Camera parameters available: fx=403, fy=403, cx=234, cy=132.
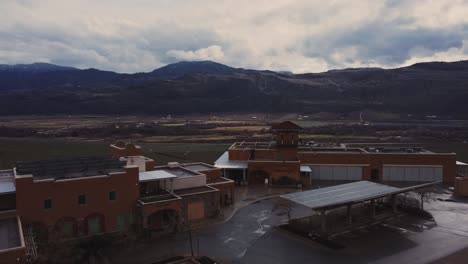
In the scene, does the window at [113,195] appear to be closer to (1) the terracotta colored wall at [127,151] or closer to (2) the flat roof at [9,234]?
(2) the flat roof at [9,234]

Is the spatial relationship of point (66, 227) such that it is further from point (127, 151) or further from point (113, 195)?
point (127, 151)

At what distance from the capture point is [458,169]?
46344mm

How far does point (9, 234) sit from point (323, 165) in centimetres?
3192

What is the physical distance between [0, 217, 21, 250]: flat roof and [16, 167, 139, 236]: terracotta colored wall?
3.16 ft

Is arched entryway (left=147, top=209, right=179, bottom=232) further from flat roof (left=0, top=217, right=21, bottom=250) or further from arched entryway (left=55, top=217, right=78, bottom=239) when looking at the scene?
flat roof (left=0, top=217, right=21, bottom=250)

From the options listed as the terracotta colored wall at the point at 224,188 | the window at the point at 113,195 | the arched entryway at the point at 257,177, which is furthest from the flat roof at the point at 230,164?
the window at the point at 113,195

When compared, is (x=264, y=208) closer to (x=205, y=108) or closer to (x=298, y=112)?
(x=298, y=112)

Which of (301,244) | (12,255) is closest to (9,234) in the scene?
(12,255)

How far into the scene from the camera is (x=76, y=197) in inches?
971

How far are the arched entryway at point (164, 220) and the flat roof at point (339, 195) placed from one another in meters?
7.31

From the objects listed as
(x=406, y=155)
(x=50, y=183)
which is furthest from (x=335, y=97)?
(x=50, y=183)

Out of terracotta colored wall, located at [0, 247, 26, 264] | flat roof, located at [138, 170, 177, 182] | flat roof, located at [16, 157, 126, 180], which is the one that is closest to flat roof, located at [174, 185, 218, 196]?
flat roof, located at [138, 170, 177, 182]

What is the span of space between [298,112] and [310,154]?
12585cm

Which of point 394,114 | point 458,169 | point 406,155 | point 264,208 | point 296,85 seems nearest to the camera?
point 264,208
